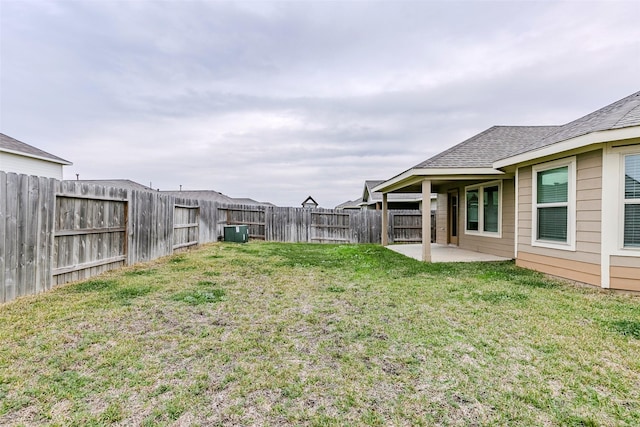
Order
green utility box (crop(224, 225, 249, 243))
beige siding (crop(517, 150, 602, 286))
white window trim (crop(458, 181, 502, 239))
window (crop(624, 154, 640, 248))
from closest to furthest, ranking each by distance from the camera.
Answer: window (crop(624, 154, 640, 248)) → beige siding (crop(517, 150, 602, 286)) → white window trim (crop(458, 181, 502, 239)) → green utility box (crop(224, 225, 249, 243))

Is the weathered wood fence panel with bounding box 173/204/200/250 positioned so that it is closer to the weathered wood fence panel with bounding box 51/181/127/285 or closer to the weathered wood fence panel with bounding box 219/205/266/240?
the weathered wood fence panel with bounding box 51/181/127/285

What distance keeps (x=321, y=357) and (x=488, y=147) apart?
8.90 meters

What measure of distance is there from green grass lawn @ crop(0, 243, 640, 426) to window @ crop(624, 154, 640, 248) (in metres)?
0.97

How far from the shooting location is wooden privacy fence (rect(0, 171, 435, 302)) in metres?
4.35

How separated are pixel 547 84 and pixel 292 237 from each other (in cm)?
1203

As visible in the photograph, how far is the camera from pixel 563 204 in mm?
5922

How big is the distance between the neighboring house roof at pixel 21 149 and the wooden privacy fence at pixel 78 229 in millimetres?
7614

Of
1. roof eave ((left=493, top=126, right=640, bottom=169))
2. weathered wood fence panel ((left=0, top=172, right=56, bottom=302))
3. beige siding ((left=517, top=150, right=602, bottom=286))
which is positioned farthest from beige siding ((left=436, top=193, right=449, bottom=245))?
weathered wood fence panel ((left=0, top=172, right=56, bottom=302))

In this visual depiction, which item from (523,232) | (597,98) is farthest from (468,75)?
(523,232)

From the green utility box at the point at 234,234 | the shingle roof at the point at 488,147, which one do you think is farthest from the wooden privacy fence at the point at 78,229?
the shingle roof at the point at 488,147

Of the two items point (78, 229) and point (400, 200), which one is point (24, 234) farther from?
point (400, 200)

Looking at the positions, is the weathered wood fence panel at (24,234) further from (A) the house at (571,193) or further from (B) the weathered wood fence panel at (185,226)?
(A) the house at (571,193)

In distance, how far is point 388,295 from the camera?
4945mm

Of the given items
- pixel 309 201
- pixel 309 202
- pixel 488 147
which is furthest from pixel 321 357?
pixel 309 202
